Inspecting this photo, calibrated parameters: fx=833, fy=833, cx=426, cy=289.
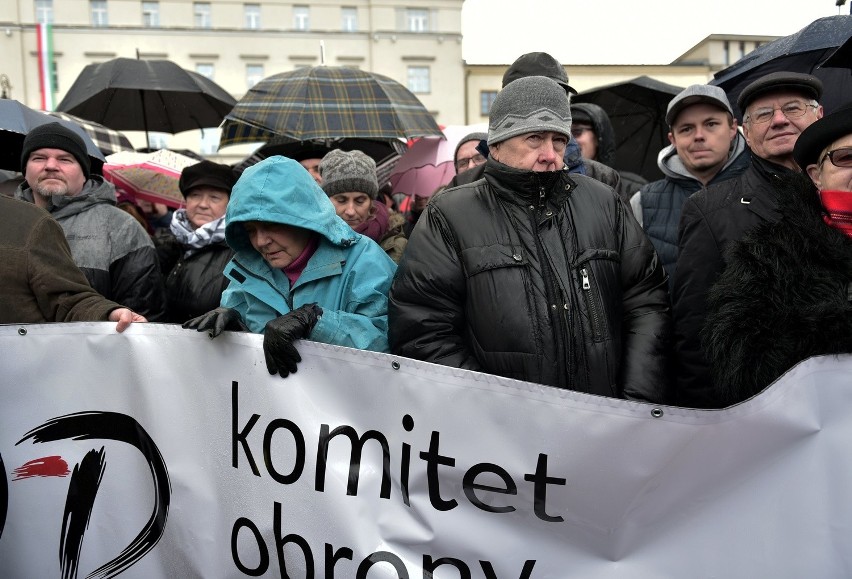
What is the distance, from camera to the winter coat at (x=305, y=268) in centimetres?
283

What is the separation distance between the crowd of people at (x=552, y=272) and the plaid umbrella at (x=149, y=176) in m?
3.41

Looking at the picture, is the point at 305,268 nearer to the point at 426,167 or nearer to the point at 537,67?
the point at 537,67

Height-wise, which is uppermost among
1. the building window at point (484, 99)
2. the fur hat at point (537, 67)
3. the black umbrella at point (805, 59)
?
the building window at point (484, 99)

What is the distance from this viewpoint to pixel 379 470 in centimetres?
246

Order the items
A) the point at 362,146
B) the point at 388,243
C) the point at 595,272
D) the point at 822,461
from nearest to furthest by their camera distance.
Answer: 1. the point at 822,461
2. the point at 595,272
3. the point at 388,243
4. the point at 362,146

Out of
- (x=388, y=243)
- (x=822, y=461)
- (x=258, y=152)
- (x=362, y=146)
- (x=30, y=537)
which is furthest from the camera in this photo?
(x=362, y=146)

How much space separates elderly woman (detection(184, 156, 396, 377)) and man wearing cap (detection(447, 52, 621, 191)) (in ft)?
3.62

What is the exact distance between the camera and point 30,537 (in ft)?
9.21

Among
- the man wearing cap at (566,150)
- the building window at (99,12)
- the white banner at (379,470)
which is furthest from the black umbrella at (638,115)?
the building window at (99,12)

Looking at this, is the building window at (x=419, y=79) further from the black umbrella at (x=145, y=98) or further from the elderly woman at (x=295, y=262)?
the elderly woman at (x=295, y=262)

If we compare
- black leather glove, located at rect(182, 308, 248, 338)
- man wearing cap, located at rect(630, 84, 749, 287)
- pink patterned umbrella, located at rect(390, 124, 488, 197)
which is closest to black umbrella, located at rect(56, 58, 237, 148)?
pink patterned umbrella, located at rect(390, 124, 488, 197)

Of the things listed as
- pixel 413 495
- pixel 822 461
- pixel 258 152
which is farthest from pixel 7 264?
pixel 258 152

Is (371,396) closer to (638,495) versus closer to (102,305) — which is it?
(638,495)

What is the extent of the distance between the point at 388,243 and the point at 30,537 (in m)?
1.94
